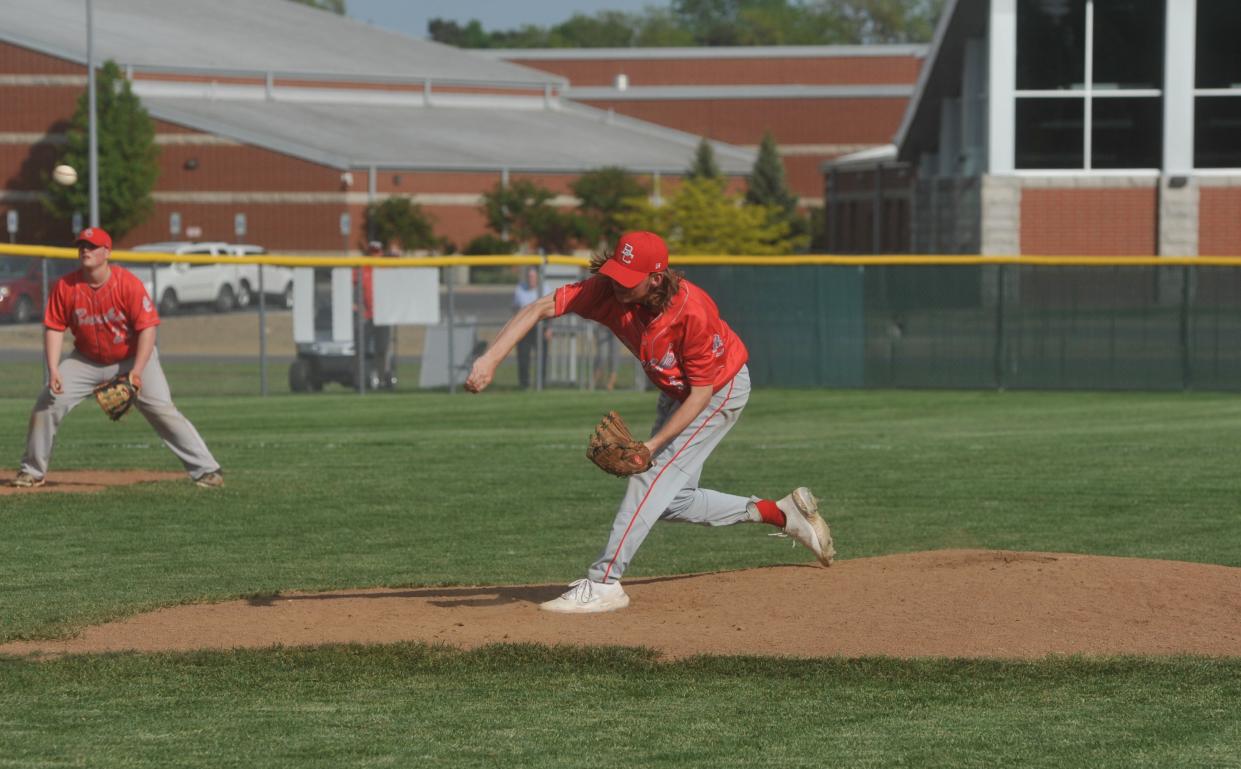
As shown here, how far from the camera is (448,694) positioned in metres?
6.66

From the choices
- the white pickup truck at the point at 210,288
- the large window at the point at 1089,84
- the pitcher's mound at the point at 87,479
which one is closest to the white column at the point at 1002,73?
the large window at the point at 1089,84

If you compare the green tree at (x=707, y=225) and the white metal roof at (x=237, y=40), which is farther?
the white metal roof at (x=237, y=40)

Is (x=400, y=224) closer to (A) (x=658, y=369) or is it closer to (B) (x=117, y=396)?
(B) (x=117, y=396)

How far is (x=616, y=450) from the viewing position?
7625mm

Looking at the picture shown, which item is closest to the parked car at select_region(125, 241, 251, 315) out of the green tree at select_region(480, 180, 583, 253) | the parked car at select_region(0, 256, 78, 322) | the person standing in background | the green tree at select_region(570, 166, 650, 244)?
the parked car at select_region(0, 256, 78, 322)

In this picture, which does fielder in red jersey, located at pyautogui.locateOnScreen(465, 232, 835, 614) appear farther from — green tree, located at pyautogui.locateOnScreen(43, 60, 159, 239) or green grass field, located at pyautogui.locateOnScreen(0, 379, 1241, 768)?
green tree, located at pyautogui.locateOnScreen(43, 60, 159, 239)

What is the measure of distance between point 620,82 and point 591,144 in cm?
1619

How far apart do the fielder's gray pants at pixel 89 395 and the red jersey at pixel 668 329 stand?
541cm

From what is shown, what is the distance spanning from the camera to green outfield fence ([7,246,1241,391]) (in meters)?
22.8

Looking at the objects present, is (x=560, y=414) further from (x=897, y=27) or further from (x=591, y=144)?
(x=897, y=27)

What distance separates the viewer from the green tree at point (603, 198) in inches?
2367

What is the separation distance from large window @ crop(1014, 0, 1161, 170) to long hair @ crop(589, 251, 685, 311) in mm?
25634

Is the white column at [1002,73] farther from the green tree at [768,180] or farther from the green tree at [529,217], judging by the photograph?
the green tree at [768,180]

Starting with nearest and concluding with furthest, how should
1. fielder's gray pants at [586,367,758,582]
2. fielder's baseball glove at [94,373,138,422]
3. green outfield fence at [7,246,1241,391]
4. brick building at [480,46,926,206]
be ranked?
fielder's gray pants at [586,367,758,582] → fielder's baseball glove at [94,373,138,422] → green outfield fence at [7,246,1241,391] → brick building at [480,46,926,206]
